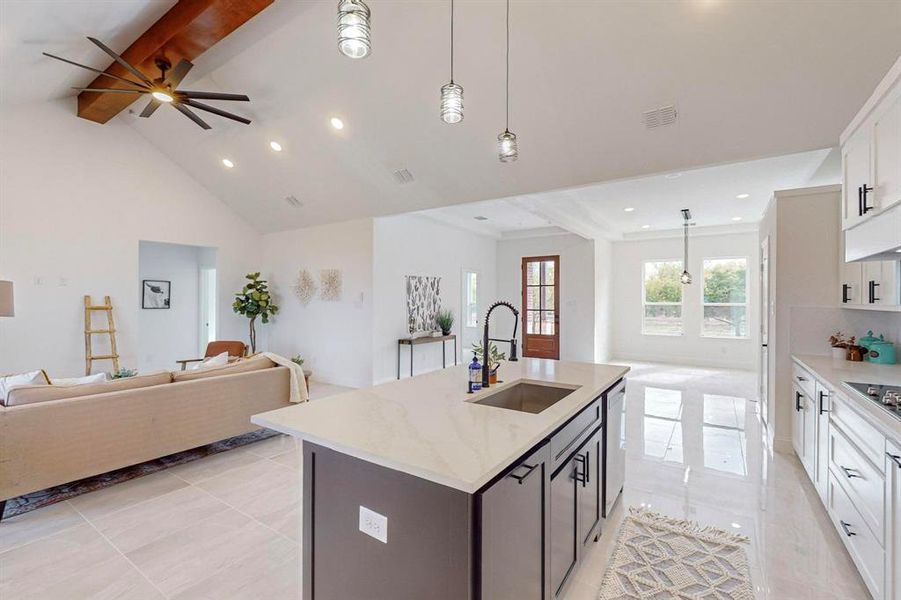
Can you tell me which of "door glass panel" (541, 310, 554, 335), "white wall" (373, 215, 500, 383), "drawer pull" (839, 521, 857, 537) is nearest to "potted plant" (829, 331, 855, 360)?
"drawer pull" (839, 521, 857, 537)

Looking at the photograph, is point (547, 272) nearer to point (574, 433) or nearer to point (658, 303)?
point (658, 303)

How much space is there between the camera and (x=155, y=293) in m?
7.30

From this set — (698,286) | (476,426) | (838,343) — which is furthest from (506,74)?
(698,286)

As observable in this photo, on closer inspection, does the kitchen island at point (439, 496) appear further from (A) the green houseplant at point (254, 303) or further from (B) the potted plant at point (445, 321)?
(A) the green houseplant at point (254, 303)

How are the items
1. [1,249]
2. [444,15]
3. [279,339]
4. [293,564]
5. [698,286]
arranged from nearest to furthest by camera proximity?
1. [293,564]
2. [444,15]
3. [1,249]
4. [279,339]
5. [698,286]

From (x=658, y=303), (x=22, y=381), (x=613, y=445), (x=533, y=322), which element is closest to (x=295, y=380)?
(x=22, y=381)

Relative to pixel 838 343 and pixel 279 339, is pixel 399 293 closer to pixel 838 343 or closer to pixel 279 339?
pixel 279 339

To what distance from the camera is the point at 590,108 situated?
340 cm

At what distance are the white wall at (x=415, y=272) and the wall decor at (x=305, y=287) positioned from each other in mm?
1413

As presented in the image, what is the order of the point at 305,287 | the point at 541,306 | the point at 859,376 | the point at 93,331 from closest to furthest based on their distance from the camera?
the point at 859,376 → the point at 93,331 → the point at 305,287 → the point at 541,306

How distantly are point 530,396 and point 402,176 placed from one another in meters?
3.46

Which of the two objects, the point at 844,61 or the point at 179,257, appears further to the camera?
the point at 179,257

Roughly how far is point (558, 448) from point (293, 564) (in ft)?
5.15

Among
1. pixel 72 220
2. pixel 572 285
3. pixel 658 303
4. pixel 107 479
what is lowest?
pixel 107 479
